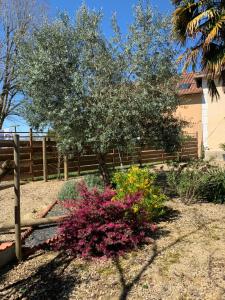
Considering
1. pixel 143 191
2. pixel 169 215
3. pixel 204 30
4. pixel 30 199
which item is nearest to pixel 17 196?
pixel 143 191

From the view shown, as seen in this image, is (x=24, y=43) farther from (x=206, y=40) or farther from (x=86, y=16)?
(x=206, y=40)

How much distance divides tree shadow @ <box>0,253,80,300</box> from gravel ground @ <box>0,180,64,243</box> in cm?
147

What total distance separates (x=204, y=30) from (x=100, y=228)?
32.2ft

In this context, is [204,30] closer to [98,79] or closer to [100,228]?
[98,79]

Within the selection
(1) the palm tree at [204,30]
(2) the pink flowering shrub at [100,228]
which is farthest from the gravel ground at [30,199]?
(1) the palm tree at [204,30]

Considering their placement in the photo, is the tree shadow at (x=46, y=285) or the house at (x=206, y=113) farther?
the house at (x=206, y=113)

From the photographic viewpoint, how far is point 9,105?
79.5 ft

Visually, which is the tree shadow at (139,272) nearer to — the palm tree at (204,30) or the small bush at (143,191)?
the small bush at (143,191)

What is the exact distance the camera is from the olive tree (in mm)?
9125

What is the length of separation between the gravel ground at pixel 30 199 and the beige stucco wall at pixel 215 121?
13.6m

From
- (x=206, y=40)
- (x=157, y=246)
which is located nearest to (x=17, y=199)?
(x=157, y=246)

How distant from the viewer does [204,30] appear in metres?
13.2

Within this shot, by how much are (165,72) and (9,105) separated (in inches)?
645

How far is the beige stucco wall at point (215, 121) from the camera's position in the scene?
24.4m
